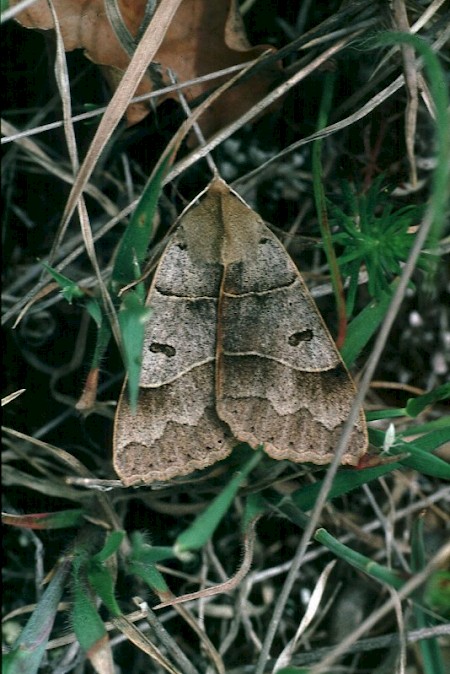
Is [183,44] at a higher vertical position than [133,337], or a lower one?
higher

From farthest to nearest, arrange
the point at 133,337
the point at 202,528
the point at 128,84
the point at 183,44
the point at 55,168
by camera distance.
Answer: the point at 55,168 < the point at 183,44 < the point at 128,84 < the point at 133,337 < the point at 202,528

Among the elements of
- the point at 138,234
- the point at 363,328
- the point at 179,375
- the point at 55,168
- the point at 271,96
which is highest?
the point at 271,96

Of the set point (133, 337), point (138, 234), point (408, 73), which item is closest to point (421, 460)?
point (133, 337)

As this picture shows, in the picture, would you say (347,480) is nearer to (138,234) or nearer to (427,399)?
(427,399)

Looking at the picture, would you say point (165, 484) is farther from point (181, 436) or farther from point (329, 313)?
point (329, 313)

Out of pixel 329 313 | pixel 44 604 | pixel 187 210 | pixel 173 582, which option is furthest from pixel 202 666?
pixel 187 210

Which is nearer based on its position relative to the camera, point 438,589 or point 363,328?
point 438,589

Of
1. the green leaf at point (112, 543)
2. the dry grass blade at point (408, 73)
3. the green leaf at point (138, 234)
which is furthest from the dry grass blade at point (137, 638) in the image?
the dry grass blade at point (408, 73)

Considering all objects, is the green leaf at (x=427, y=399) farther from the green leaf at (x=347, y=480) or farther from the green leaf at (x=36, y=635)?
the green leaf at (x=36, y=635)
